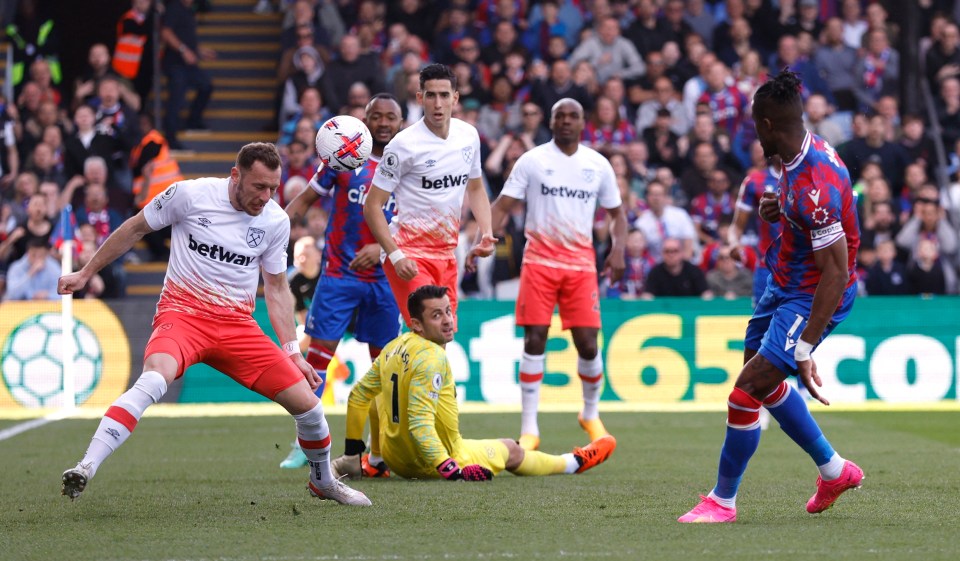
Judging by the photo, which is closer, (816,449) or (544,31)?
(816,449)

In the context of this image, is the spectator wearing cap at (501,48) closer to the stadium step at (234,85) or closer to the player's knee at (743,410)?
the stadium step at (234,85)

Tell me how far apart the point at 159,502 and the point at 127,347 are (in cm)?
777

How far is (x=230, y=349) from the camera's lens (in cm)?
779

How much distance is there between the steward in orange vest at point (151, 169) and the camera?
17797 millimetres

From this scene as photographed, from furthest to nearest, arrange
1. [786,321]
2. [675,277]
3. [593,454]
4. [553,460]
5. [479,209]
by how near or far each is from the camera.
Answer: [675,277] → [479,209] → [593,454] → [553,460] → [786,321]

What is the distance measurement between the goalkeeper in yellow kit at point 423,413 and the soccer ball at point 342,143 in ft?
3.44

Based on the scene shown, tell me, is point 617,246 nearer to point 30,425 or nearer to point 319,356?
point 319,356

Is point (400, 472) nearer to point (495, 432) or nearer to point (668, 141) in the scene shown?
point (495, 432)

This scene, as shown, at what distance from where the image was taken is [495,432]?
12672 millimetres

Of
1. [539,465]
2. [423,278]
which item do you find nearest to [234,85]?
[423,278]

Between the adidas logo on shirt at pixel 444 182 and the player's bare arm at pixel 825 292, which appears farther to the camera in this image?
the adidas logo on shirt at pixel 444 182

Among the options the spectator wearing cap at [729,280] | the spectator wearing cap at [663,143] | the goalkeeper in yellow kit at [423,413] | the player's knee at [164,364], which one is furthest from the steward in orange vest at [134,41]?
the player's knee at [164,364]

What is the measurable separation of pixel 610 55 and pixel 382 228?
37.5 ft

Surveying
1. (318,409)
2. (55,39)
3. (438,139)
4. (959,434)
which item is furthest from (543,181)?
(55,39)
